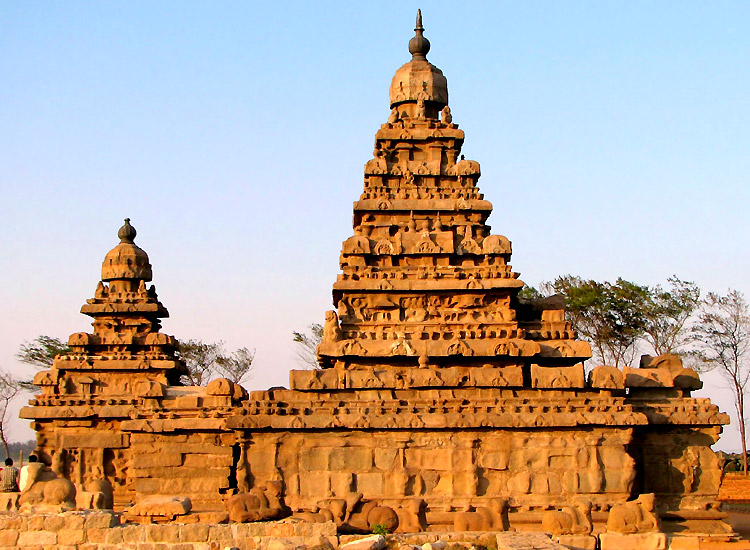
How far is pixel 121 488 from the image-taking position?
29.5 m

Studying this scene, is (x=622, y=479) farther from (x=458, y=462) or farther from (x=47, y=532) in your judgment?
(x=47, y=532)

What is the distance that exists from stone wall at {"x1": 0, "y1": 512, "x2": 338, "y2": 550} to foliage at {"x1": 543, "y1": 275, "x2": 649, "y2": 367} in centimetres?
3701

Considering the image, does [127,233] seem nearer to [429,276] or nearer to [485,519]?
[429,276]

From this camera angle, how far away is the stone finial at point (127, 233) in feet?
124

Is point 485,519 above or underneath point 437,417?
underneath

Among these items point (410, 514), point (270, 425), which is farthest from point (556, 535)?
point (270, 425)

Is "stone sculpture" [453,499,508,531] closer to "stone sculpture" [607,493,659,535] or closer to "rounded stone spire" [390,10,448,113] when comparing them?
"stone sculpture" [607,493,659,535]

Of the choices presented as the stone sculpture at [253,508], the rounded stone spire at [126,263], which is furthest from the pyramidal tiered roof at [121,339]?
the stone sculpture at [253,508]

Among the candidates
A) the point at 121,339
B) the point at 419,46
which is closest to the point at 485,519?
the point at 419,46

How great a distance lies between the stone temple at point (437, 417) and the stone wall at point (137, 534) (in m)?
2.74

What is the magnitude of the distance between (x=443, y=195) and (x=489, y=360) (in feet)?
18.3

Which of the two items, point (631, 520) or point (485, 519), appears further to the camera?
point (631, 520)

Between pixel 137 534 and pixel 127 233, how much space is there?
24051mm

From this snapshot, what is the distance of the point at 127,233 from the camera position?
37750mm
